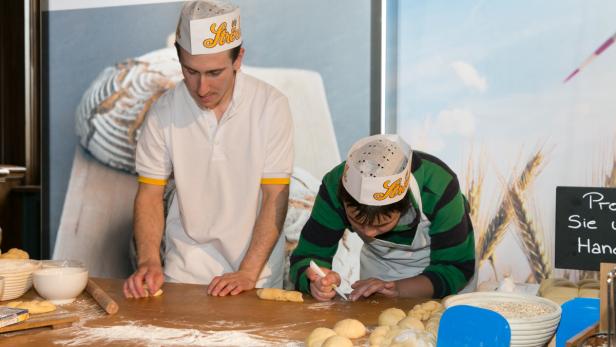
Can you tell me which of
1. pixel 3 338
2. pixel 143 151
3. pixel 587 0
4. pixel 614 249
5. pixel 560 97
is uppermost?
pixel 587 0

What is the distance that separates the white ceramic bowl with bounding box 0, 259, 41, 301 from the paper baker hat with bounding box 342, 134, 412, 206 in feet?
3.10

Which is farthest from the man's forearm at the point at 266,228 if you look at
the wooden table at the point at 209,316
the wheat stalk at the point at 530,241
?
the wheat stalk at the point at 530,241

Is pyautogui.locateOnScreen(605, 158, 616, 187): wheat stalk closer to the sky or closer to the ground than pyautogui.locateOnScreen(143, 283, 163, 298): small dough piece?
closer to the sky

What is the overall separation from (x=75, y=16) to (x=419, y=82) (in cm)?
194

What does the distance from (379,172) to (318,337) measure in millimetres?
623

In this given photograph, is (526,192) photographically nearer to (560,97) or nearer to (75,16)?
(560,97)

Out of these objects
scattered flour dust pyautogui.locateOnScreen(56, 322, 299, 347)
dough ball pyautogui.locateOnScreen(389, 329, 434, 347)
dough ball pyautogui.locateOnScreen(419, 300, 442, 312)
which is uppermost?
dough ball pyautogui.locateOnScreen(389, 329, 434, 347)

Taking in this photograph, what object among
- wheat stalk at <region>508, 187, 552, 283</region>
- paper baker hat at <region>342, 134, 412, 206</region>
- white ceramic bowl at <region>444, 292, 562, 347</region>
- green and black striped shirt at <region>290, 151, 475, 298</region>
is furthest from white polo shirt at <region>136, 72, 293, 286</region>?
white ceramic bowl at <region>444, 292, 562, 347</region>

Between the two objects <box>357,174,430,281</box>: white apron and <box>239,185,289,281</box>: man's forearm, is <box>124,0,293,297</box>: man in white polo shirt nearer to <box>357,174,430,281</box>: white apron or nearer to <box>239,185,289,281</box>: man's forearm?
<box>239,185,289,281</box>: man's forearm

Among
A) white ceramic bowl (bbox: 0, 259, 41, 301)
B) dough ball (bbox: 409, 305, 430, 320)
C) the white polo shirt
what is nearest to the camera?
dough ball (bbox: 409, 305, 430, 320)

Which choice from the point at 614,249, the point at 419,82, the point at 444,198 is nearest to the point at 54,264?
the point at 444,198

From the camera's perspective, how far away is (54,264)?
2074mm

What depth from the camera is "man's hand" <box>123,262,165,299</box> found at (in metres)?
2.01

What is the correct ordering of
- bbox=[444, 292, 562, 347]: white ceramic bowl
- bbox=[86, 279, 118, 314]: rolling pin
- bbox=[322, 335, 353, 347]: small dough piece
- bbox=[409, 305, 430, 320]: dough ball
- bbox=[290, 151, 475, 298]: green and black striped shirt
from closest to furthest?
1. bbox=[444, 292, 562, 347]: white ceramic bowl
2. bbox=[322, 335, 353, 347]: small dough piece
3. bbox=[409, 305, 430, 320]: dough ball
4. bbox=[86, 279, 118, 314]: rolling pin
5. bbox=[290, 151, 475, 298]: green and black striped shirt
